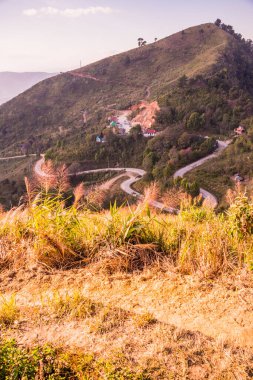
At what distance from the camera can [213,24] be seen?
10162 cm

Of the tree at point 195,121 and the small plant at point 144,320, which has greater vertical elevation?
the tree at point 195,121

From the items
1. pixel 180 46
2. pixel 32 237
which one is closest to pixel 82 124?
pixel 180 46

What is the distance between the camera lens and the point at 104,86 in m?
86.8

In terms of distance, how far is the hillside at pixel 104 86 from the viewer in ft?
248

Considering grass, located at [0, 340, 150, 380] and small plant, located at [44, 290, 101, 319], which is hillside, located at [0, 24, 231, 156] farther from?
grass, located at [0, 340, 150, 380]

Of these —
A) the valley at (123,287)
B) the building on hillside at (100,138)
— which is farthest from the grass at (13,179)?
the valley at (123,287)

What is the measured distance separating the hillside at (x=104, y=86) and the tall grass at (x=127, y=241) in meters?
63.5

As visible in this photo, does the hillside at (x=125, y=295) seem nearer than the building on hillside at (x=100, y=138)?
Yes

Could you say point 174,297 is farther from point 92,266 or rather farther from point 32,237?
point 32,237

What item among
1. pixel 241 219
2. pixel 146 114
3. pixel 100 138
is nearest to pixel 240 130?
pixel 146 114

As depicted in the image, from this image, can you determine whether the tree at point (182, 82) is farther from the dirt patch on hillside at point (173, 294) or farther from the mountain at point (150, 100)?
the dirt patch on hillside at point (173, 294)

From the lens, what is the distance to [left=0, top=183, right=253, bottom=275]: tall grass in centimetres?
377

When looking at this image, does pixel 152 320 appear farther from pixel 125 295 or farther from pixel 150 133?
pixel 150 133

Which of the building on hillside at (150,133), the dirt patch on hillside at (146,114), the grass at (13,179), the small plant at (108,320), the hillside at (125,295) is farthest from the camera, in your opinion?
the dirt patch on hillside at (146,114)
